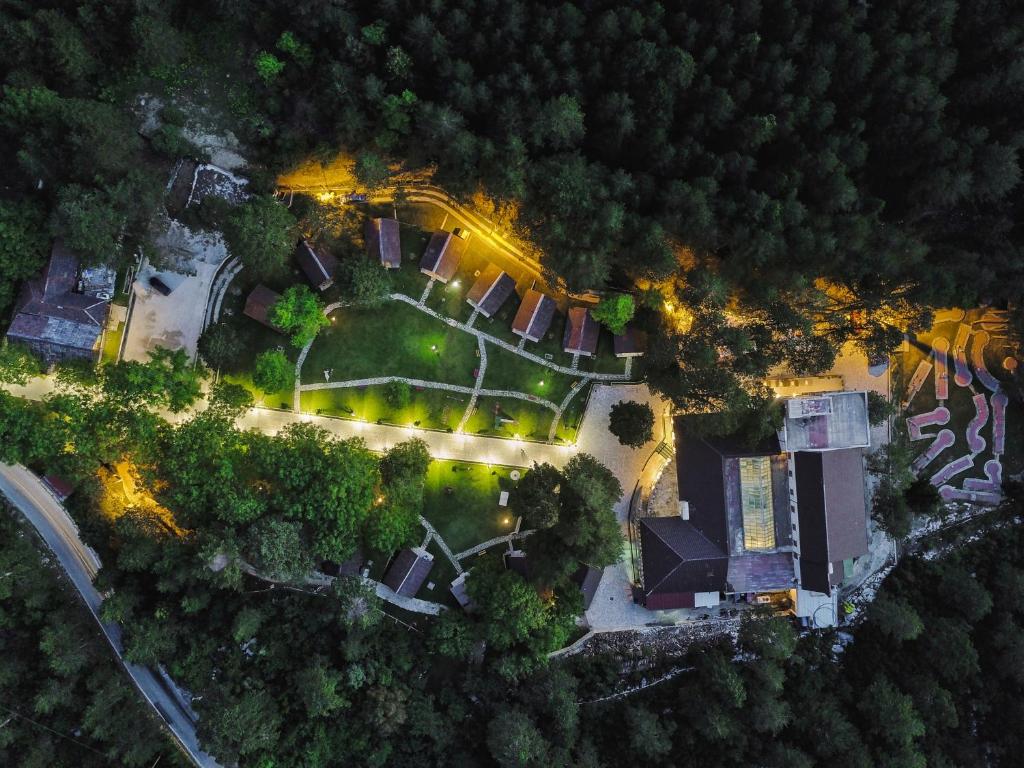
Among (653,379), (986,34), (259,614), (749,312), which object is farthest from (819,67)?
(259,614)

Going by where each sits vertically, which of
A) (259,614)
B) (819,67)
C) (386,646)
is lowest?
(386,646)

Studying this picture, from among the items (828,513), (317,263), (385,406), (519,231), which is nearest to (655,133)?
(519,231)

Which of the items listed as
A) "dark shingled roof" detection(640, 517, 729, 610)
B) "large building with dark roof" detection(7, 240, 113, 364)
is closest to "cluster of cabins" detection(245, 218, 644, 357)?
"large building with dark roof" detection(7, 240, 113, 364)

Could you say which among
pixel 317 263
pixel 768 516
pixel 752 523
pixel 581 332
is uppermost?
pixel 317 263

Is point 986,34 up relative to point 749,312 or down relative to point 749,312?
up

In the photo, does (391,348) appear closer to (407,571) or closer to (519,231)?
(519,231)

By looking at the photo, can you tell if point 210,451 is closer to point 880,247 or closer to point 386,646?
point 386,646
